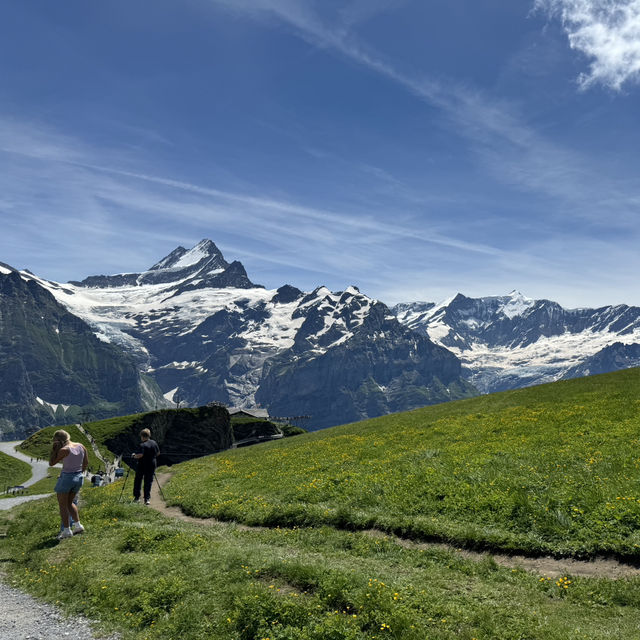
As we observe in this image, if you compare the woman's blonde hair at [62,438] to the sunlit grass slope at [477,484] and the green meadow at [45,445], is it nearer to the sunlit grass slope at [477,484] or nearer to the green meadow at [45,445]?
the sunlit grass slope at [477,484]

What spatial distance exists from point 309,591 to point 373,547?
4.35m

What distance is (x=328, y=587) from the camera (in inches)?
446

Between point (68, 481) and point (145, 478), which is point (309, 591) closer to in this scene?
point (68, 481)

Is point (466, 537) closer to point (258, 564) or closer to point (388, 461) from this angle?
point (258, 564)

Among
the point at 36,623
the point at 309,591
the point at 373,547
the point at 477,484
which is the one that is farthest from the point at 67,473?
the point at 477,484

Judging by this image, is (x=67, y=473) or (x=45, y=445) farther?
(x=45, y=445)

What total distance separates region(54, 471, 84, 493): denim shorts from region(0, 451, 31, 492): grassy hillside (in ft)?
277

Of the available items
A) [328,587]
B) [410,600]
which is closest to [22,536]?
[328,587]

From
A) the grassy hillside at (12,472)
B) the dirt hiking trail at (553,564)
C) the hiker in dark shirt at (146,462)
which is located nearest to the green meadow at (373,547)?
the dirt hiking trail at (553,564)

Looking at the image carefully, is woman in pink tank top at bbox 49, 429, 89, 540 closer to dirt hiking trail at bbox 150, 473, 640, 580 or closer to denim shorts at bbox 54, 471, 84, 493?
denim shorts at bbox 54, 471, 84, 493

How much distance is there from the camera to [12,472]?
96.1 m

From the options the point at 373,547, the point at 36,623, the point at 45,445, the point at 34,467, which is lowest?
the point at 45,445

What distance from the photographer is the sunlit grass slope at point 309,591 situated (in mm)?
9828

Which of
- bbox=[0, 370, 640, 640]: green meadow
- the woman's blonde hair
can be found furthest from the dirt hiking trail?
the woman's blonde hair
